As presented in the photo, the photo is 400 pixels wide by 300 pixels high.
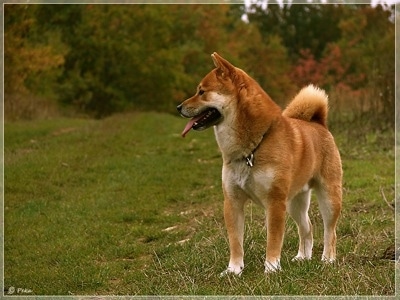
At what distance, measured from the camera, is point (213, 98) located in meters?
5.41

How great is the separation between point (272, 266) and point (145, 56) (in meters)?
26.2

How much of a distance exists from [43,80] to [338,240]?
22.4m

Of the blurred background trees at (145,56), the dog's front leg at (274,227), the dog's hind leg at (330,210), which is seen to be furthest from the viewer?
the blurred background trees at (145,56)

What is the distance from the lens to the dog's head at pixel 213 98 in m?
5.41

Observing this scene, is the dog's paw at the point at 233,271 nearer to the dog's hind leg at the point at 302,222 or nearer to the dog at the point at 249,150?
the dog at the point at 249,150

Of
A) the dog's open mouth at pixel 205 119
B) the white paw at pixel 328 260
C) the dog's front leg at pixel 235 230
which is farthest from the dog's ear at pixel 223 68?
the white paw at pixel 328 260

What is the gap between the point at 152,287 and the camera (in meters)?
5.14

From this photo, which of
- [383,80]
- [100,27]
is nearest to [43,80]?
[100,27]

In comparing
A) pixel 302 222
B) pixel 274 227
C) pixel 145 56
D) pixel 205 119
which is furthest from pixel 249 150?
pixel 145 56

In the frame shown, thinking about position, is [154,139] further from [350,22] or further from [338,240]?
[350,22]

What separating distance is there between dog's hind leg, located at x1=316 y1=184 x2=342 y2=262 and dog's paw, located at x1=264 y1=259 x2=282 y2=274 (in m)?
0.66

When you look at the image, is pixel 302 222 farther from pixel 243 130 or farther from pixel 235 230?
pixel 243 130

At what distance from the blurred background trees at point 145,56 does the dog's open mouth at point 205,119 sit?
13174 millimetres

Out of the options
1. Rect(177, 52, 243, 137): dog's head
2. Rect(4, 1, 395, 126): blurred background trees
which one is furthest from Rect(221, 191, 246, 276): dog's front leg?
Rect(4, 1, 395, 126): blurred background trees
